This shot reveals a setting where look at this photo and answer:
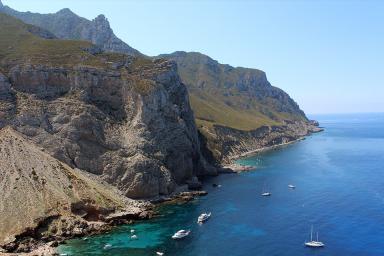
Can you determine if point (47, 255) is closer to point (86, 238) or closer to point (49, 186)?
point (86, 238)

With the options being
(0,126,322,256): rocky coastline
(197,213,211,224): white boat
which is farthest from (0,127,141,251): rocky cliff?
(197,213,211,224): white boat

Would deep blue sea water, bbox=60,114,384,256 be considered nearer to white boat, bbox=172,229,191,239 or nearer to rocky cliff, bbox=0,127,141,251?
white boat, bbox=172,229,191,239

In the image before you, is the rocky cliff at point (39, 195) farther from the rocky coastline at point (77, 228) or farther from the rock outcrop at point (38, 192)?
the rocky coastline at point (77, 228)

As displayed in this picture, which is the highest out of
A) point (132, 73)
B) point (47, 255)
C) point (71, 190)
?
point (132, 73)

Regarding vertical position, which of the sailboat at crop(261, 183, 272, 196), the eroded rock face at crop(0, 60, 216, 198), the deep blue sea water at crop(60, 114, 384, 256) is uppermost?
the eroded rock face at crop(0, 60, 216, 198)

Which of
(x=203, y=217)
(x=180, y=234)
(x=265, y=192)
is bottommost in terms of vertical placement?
(x=180, y=234)

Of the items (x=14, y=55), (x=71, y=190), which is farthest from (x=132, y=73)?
(x=71, y=190)

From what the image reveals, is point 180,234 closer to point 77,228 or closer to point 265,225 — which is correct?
point 265,225

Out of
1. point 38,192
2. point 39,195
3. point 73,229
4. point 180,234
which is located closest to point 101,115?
point 38,192
